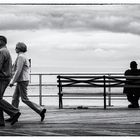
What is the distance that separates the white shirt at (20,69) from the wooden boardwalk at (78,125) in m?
A: 0.93

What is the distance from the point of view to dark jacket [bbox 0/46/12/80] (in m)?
11.9

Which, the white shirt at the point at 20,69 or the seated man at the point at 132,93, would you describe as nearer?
the white shirt at the point at 20,69

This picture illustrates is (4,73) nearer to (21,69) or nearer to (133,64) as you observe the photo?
(21,69)

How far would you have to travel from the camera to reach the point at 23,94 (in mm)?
12961

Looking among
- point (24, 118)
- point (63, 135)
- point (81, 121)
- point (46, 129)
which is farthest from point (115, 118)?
point (63, 135)

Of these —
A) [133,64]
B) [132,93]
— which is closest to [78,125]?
[132,93]

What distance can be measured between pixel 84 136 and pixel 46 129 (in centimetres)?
146

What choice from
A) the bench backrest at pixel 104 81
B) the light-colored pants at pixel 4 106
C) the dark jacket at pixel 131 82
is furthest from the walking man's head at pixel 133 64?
the light-colored pants at pixel 4 106

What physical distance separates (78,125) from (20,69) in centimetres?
174

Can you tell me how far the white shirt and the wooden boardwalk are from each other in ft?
3.05

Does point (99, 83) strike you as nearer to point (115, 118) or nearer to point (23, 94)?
point (115, 118)

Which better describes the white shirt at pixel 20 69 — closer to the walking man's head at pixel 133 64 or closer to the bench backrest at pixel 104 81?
the bench backrest at pixel 104 81

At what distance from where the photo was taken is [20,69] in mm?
12695

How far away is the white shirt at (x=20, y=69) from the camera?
12680 mm
